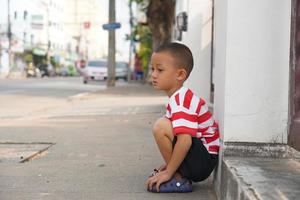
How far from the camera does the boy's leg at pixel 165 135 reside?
3.50 metres

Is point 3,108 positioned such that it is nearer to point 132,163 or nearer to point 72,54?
point 132,163

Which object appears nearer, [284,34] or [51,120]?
[284,34]

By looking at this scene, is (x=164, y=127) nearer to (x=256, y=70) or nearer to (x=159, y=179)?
(x=159, y=179)

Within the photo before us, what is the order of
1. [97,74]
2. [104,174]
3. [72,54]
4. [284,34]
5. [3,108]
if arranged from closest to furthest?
[284,34], [104,174], [3,108], [97,74], [72,54]

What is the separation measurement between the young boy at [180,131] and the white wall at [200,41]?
5568 millimetres

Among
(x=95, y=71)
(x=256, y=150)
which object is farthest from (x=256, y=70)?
(x=95, y=71)

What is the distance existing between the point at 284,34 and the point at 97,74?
29.8 meters

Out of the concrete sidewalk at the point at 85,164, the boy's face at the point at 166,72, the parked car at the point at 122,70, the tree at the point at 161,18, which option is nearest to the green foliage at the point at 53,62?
the parked car at the point at 122,70

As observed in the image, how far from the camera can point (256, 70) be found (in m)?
3.35

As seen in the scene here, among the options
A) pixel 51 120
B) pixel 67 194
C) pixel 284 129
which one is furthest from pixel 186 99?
pixel 51 120

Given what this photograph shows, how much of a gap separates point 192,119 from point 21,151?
257cm

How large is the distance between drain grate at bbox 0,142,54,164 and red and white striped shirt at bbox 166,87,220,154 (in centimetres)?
195

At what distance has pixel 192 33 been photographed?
30.9 feet

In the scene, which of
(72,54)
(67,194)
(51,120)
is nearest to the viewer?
(67,194)
